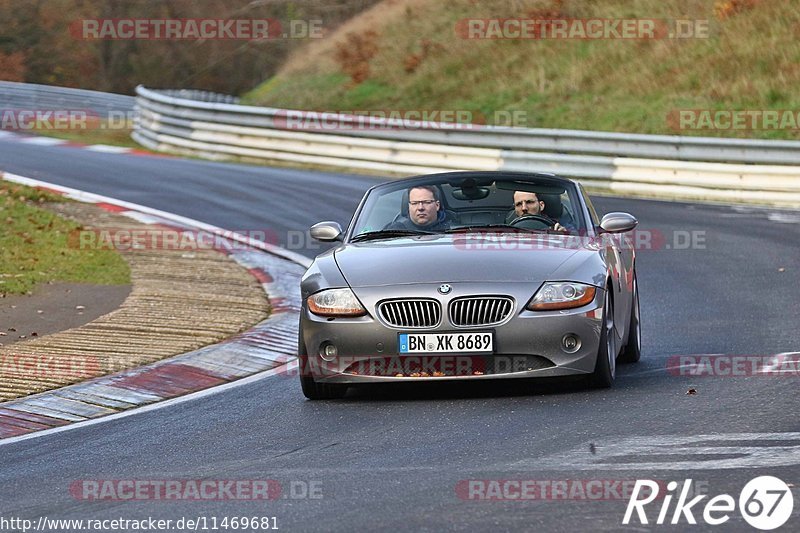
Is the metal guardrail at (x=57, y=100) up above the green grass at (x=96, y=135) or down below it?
above

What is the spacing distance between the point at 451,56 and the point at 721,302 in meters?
22.8

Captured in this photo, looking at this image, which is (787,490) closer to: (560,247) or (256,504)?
(256,504)

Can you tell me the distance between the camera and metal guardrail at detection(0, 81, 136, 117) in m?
37.1

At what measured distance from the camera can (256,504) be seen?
6.11m

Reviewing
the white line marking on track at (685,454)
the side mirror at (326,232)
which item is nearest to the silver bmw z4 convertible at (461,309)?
the side mirror at (326,232)

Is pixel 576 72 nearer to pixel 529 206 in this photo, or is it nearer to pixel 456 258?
pixel 529 206

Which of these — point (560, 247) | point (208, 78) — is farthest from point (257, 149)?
point (208, 78)

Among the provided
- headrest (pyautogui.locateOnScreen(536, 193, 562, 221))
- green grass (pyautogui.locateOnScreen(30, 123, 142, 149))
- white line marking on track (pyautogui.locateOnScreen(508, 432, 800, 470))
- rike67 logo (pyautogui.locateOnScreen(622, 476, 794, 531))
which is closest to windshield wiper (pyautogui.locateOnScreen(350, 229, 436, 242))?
headrest (pyautogui.locateOnScreen(536, 193, 562, 221))

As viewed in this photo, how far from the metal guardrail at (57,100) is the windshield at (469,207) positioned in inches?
1092

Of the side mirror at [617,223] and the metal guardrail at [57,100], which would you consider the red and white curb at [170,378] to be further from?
the metal guardrail at [57,100]

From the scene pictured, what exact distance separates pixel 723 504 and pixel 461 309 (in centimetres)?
303

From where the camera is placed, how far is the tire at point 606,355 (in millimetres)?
8594

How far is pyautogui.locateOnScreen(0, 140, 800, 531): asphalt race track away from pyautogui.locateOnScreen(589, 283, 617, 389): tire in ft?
0.35

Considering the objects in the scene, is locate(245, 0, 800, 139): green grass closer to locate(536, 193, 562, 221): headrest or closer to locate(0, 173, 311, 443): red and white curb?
locate(0, 173, 311, 443): red and white curb
